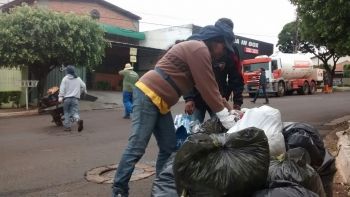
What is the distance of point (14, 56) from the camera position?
16.8m

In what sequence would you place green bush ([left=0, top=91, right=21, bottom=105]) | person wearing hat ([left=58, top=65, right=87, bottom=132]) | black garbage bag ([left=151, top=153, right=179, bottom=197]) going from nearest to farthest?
black garbage bag ([left=151, top=153, right=179, bottom=197]) < person wearing hat ([left=58, top=65, right=87, bottom=132]) < green bush ([left=0, top=91, right=21, bottom=105])

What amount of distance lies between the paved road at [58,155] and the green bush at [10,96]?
5609 mm

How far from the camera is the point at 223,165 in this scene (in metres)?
2.85

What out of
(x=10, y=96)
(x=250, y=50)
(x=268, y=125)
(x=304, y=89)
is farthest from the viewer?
(x=250, y=50)

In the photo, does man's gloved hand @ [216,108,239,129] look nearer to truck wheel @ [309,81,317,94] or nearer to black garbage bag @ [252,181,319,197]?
black garbage bag @ [252,181,319,197]

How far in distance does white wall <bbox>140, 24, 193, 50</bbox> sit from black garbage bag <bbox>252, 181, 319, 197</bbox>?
2760 cm

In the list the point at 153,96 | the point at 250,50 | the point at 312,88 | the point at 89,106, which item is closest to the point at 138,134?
the point at 153,96

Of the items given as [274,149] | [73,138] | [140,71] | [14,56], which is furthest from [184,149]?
[140,71]

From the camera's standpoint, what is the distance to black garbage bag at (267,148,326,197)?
120 inches

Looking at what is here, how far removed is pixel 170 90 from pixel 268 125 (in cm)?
92

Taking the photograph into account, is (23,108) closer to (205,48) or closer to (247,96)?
(247,96)

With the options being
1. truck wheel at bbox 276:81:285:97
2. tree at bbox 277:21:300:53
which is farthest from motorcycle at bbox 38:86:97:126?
tree at bbox 277:21:300:53

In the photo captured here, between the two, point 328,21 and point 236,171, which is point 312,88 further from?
point 236,171

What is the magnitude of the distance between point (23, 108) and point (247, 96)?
13834mm
